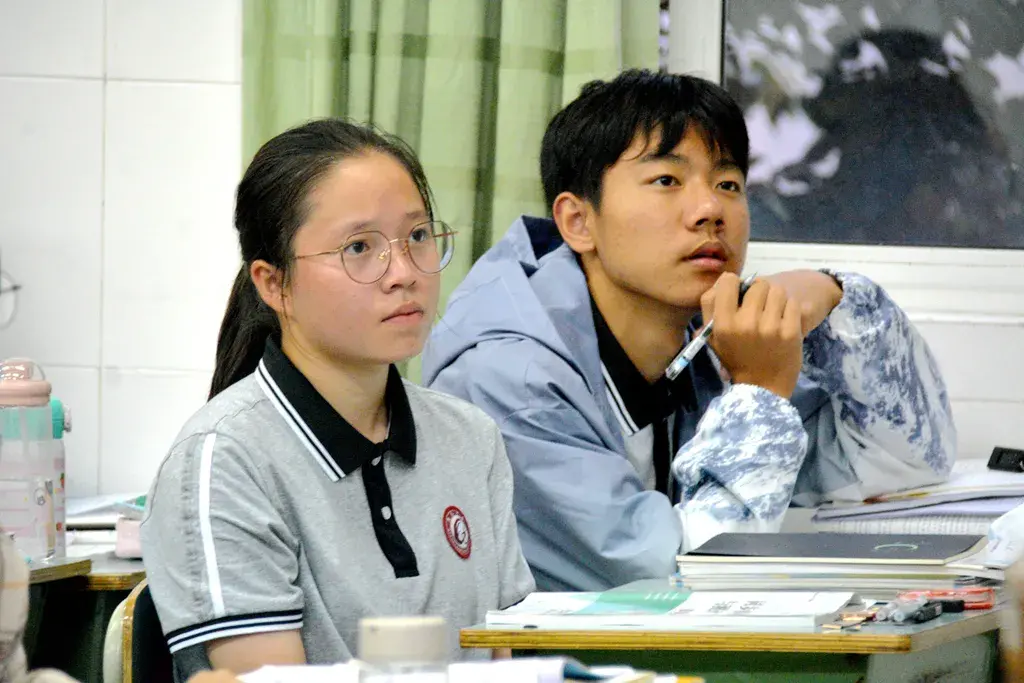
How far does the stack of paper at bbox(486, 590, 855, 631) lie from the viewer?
1.06m

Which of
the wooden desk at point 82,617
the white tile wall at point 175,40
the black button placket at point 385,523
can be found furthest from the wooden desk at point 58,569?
the white tile wall at point 175,40

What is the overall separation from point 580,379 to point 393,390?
0.39 metres

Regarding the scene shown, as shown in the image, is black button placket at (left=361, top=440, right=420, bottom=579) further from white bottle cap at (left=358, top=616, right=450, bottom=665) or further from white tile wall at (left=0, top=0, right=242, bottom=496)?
white tile wall at (left=0, top=0, right=242, bottom=496)

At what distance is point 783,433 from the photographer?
1.68 meters

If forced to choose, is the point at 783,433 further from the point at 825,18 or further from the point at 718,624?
the point at 825,18

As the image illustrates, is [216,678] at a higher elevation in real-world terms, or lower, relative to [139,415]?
higher

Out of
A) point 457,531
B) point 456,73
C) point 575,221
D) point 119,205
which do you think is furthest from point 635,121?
point 119,205

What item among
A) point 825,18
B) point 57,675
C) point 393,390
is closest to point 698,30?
point 825,18

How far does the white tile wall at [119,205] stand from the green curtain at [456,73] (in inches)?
8.9

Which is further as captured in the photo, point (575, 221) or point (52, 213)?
point (52, 213)

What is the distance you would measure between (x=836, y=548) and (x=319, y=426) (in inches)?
20.3

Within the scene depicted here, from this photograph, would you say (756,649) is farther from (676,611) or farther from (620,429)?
(620,429)

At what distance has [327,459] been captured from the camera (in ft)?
4.20

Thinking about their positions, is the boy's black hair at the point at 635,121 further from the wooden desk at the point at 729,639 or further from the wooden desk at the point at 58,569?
the wooden desk at the point at 729,639
